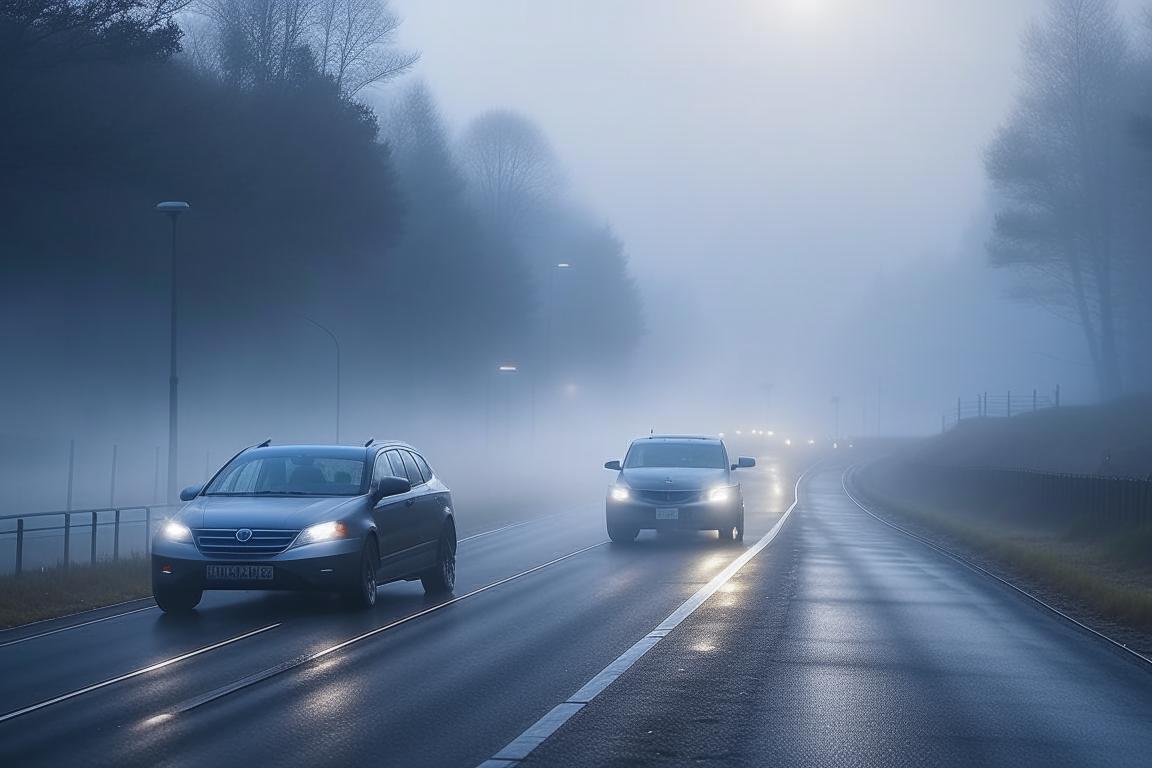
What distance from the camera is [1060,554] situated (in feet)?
81.3

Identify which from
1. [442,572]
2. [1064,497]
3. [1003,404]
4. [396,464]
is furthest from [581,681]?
[1003,404]

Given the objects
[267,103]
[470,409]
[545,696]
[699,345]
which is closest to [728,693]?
[545,696]

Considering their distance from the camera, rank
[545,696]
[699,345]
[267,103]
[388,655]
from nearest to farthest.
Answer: [545,696] → [388,655] → [267,103] → [699,345]

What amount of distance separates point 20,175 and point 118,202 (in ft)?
18.7

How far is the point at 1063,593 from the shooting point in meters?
19.2

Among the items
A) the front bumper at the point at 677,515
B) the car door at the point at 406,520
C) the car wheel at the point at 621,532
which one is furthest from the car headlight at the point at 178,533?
the car wheel at the point at 621,532

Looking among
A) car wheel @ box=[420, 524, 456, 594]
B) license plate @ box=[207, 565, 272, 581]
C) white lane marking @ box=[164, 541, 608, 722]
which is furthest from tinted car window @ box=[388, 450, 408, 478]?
license plate @ box=[207, 565, 272, 581]

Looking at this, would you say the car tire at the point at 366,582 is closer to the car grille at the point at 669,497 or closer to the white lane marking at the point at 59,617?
the white lane marking at the point at 59,617

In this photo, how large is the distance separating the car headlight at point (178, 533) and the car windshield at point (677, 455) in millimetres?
13456

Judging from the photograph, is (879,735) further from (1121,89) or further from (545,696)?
(1121,89)

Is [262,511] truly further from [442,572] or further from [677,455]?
[677,455]

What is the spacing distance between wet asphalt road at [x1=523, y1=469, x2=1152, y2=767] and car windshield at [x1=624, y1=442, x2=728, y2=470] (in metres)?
9.70

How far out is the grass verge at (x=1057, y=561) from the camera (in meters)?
16.6

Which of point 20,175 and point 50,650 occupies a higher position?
point 20,175
